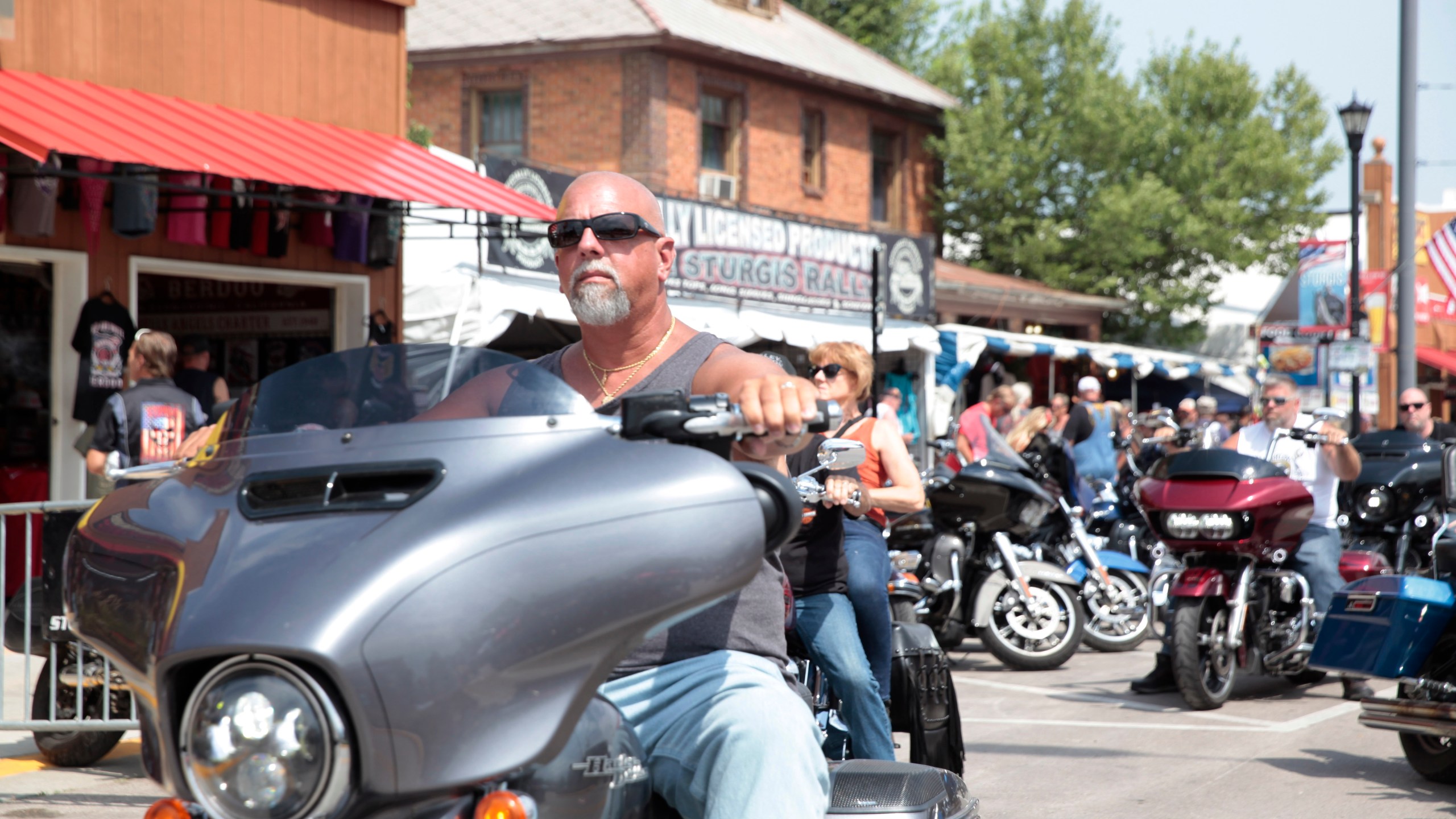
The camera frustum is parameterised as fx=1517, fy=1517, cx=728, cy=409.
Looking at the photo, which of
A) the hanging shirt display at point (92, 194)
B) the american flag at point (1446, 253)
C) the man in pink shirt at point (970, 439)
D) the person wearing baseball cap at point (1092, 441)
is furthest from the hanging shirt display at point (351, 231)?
the american flag at point (1446, 253)

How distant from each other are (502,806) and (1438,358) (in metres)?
34.0

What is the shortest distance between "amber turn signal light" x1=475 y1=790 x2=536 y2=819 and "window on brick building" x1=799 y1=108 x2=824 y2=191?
2511 cm

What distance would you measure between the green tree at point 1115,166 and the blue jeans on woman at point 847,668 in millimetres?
25430

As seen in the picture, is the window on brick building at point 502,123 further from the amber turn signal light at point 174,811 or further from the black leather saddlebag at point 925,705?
the amber turn signal light at point 174,811

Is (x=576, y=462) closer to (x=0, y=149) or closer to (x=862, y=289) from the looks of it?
(x=0, y=149)

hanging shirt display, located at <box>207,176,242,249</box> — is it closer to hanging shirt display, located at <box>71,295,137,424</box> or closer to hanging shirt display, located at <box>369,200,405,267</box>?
hanging shirt display, located at <box>71,295,137,424</box>

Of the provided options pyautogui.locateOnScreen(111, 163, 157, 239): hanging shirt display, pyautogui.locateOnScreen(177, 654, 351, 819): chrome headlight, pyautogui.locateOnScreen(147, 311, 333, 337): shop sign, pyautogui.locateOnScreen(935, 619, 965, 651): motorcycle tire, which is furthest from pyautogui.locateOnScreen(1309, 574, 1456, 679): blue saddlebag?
pyautogui.locateOnScreen(147, 311, 333, 337): shop sign

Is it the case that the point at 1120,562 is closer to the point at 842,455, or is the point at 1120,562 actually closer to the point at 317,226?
the point at 317,226

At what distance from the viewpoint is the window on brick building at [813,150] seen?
Answer: 87.6 ft

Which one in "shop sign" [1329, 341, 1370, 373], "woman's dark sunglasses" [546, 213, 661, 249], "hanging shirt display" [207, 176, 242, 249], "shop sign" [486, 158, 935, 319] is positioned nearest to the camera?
"woman's dark sunglasses" [546, 213, 661, 249]

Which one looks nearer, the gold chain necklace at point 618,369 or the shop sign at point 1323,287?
the gold chain necklace at point 618,369

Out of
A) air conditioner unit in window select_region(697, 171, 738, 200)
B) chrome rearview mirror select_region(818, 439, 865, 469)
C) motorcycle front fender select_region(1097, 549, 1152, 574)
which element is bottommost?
motorcycle front fender select_region(1097, 549, 1152, 574)

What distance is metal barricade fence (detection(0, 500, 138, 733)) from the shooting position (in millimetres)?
5789

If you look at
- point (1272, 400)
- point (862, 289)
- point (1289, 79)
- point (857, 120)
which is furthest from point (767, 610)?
point (1289, 79)
